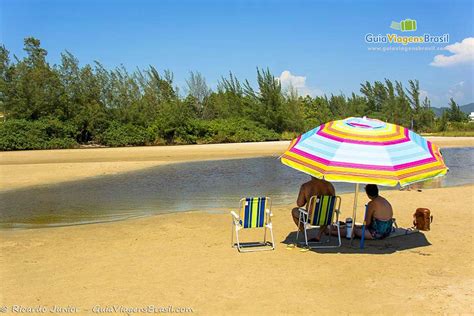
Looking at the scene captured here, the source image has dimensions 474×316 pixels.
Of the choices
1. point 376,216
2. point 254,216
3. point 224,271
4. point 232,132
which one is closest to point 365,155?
point 376,216

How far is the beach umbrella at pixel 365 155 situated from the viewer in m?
5.72

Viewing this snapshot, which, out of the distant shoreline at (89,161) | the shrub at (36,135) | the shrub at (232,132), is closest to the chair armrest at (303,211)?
the distant shoreline at (89,161)

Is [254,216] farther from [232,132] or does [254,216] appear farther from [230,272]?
[232,132]

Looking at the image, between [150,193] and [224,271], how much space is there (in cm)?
852

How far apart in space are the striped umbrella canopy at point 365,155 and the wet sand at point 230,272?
1277 millimetres

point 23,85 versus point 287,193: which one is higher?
point 23,85

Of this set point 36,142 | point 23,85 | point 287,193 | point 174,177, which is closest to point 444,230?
point 287,193

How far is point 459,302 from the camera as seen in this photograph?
15.2ft

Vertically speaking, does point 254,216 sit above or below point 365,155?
below

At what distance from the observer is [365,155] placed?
5.93 metres

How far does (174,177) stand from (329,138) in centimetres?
1210

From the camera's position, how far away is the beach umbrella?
225 inches

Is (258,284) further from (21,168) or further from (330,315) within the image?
(21,168)

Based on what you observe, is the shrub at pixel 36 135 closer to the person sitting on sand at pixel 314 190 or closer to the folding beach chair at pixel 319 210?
the person sitting on sand at pixel 314 190
